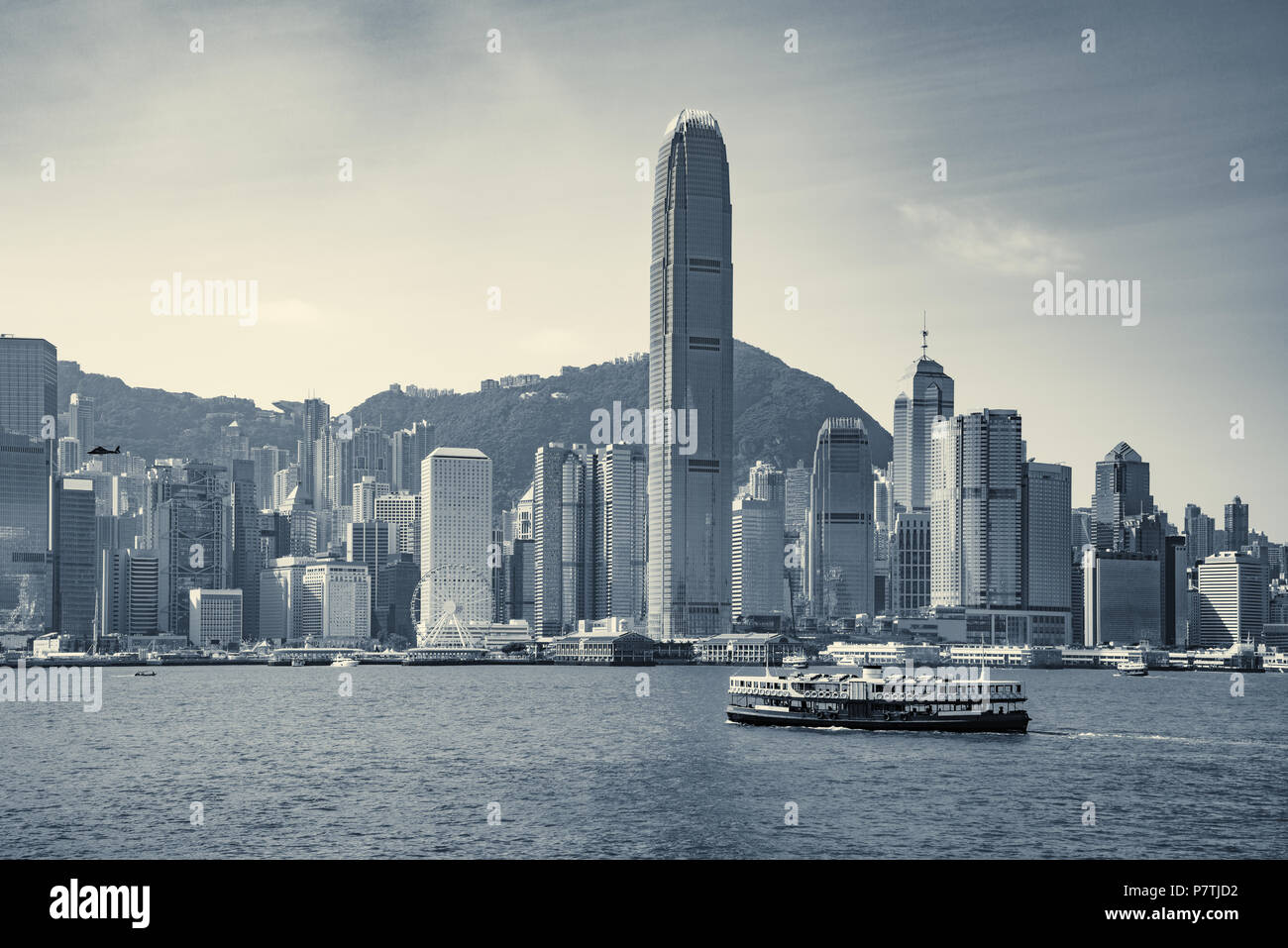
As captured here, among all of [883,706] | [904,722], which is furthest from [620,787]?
[883,706]

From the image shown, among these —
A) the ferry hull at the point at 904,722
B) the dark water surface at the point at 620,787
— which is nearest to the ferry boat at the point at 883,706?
the ferry hull at the point at 904,722

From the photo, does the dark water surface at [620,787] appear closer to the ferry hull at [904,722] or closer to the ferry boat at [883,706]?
the ferry hull at [904,722]

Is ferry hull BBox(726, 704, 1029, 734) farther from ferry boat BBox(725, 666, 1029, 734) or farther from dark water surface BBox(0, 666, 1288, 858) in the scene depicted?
dark water surface BBox(0, 666, 1288, 858)

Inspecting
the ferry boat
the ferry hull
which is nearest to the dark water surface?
the ferry hull
